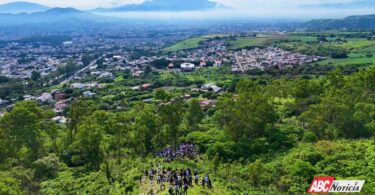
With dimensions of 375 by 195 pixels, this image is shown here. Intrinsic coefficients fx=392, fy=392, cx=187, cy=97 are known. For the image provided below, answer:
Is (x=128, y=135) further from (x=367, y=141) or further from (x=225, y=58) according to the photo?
(x=225, y=58)

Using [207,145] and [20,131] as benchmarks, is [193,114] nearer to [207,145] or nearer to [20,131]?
[207,145]

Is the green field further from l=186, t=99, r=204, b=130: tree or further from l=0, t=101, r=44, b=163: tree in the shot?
l=0, t=101, r=44, b=163: tree

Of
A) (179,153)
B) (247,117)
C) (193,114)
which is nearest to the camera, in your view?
(179,153)

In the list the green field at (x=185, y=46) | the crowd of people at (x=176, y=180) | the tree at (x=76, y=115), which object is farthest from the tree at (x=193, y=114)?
the green field at (x=185, y=46)

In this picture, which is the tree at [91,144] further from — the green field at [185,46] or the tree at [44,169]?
the green field at [185,46]

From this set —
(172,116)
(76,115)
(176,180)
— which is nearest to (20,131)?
(76,115)
